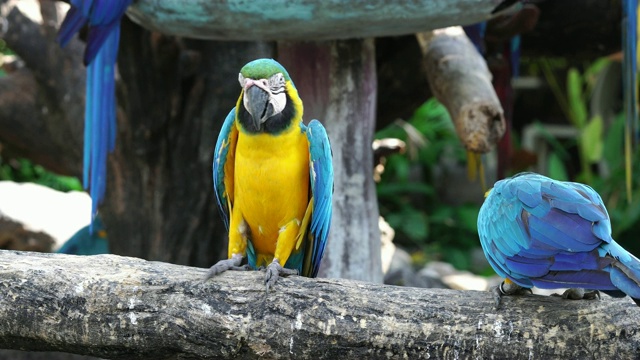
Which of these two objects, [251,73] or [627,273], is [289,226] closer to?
[251,73]

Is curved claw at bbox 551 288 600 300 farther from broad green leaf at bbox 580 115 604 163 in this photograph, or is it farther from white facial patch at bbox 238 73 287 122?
broad green leaf at bbox 580 115 604 163

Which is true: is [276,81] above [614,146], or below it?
below

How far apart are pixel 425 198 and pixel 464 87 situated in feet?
12.8

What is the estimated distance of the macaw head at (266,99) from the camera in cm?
161

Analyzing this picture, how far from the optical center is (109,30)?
228 centimetres

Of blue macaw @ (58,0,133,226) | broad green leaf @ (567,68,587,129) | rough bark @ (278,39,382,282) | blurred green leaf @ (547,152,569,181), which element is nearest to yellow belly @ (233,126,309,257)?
rough bark @ (278,39,382,282)

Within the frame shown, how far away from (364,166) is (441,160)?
3920 mm

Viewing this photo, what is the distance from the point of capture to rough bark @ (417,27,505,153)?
7.16 ft

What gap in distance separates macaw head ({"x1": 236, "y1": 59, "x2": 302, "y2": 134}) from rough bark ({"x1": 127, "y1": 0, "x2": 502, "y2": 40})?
27 centimetres

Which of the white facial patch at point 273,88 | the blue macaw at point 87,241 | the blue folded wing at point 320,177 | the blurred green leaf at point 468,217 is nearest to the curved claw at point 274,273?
the blue folded wing at point 320,177

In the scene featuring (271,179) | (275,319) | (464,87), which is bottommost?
(275,319)

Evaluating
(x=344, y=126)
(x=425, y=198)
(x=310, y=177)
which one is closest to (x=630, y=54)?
(x=344, y=126)

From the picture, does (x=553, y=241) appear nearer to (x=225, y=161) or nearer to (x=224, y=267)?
(x=224, y=267)

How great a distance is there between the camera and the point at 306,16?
1.92 m
